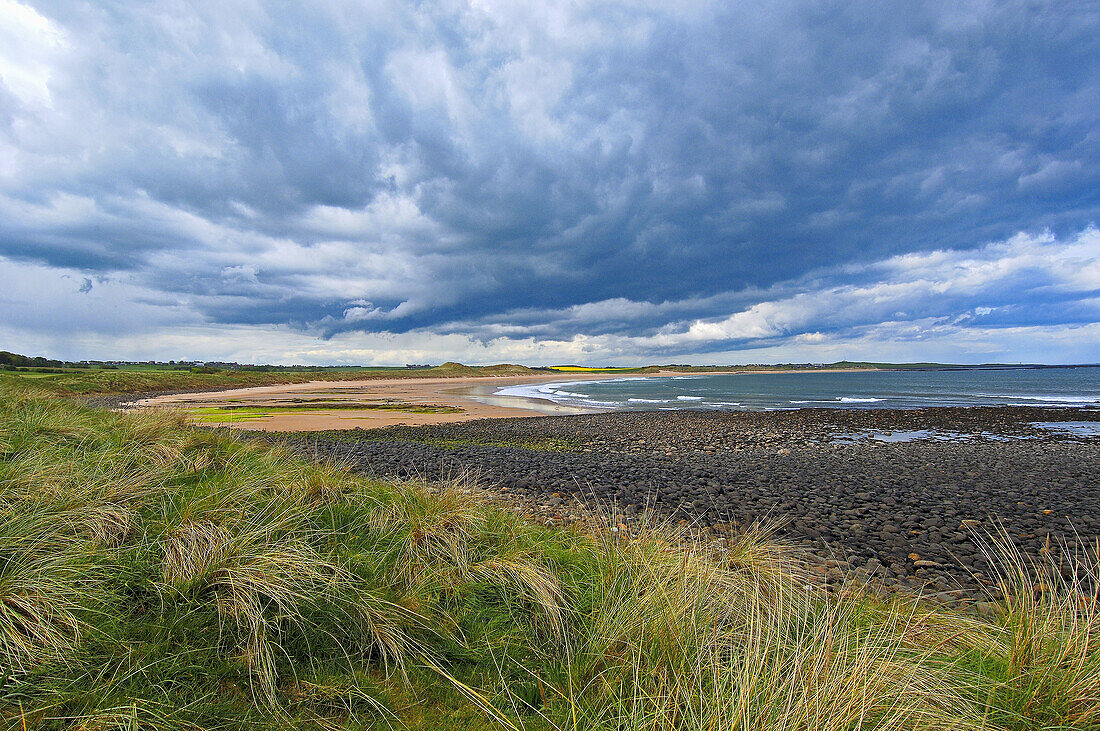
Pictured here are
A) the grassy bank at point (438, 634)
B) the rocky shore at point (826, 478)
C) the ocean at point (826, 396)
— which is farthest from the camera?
the ocean at point (826, 396)

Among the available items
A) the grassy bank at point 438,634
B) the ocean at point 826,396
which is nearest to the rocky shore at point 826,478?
the grassy bank at point 438,634

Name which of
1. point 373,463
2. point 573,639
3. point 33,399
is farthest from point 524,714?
point 373,463

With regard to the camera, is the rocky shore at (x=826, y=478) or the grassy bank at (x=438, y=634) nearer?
the grassy bank at (x=438, y=634)

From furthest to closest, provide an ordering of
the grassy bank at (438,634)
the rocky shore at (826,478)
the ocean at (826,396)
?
the ocean at (826,396) → the rocky shore at (826,478) → the grassy bank at (438,634)

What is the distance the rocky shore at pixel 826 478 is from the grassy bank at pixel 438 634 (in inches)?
47.6

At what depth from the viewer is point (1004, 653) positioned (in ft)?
10.3

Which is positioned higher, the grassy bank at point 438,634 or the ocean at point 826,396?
the grassy bank at point 438,634

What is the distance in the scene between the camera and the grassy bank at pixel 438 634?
2531 millimetres

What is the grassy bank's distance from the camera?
8.30 feet

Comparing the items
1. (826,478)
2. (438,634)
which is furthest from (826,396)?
(438,634)

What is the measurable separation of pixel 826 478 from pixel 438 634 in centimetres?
1318

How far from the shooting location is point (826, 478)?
13.3 metres

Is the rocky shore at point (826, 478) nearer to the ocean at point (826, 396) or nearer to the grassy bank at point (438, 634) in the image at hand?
the grassy bank at point (438, 634)

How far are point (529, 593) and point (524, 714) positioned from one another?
1.21m
